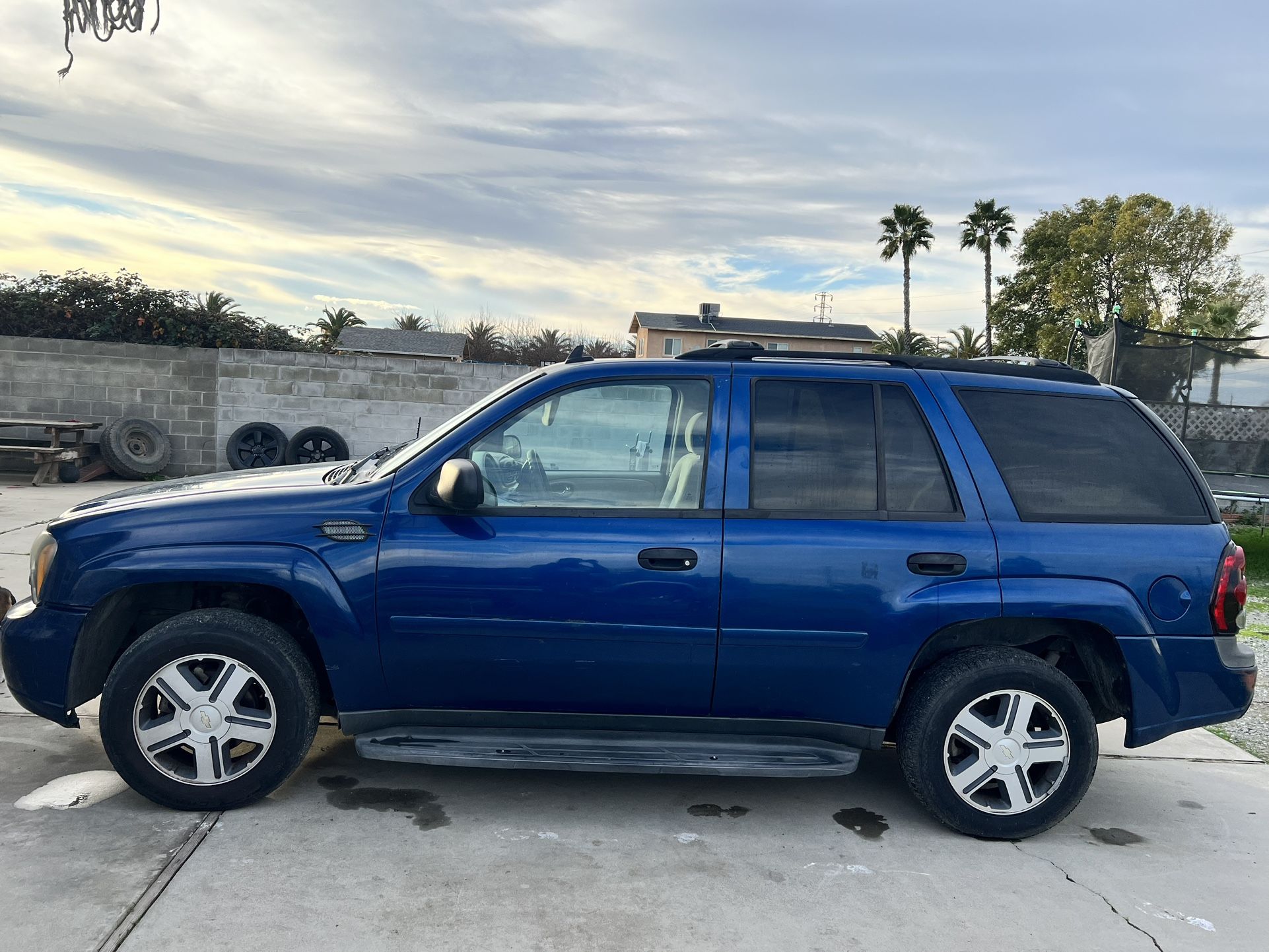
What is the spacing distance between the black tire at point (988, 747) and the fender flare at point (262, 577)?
2.05m

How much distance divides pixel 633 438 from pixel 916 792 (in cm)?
174

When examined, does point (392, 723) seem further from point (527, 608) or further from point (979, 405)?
point (979, 405)

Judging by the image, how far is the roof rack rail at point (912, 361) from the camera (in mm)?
3992

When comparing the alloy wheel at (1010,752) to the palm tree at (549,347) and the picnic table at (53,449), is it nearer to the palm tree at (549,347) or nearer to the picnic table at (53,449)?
the picnic table at (53,449)

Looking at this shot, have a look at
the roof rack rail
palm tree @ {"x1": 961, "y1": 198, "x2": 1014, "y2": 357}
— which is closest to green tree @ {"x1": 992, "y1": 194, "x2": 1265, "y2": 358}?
palm tree @ {"x1": 961, "y1": 198, "x2": 1014, "y2": 357}

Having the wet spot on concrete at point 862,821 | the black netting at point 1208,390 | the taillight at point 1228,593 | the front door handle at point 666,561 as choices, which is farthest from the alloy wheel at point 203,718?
the black netting at point 1208,390

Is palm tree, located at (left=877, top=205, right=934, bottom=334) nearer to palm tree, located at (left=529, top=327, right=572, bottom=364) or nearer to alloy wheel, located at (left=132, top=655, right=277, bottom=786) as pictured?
palm tree, located at (left=529, top=327, right=572, bottom=364)

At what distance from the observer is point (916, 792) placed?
3799 millimetres

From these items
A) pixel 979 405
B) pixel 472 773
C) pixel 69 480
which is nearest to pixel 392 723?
pixel 472 773

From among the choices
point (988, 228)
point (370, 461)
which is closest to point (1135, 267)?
point (988, 228)

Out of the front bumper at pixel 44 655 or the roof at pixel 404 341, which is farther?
the roof at pixel 404 341

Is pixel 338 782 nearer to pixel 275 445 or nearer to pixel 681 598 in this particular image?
pixel 681 598

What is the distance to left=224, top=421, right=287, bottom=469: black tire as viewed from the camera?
45.5ft

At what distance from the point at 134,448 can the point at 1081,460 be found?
12.9 meters
